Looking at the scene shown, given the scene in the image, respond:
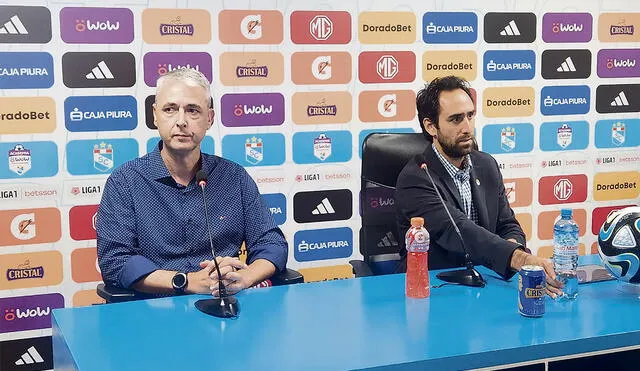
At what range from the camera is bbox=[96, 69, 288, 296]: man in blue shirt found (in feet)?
8.86

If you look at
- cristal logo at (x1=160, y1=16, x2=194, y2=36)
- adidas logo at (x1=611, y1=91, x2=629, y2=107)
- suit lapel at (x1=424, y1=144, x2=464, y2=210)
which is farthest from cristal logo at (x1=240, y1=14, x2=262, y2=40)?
adidas logo at (x1=611, y1=91, x2=629, y2=107)

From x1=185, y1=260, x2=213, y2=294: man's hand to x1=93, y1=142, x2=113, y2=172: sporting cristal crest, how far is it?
1.21m

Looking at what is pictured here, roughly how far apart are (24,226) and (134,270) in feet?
3.44

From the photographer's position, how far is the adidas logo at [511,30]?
410cm

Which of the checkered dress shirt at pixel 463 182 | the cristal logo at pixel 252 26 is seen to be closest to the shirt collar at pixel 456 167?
the checkered dress shirt at pixel 463 182

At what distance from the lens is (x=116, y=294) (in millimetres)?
2473

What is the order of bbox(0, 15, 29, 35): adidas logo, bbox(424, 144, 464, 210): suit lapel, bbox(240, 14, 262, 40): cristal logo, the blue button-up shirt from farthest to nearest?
bbox(240, 14, 262, 40): cristal logo, bbox(0, 15, 29, 35): adidas logo, bbox(424, 144, 464, 210): suit lapel, the blue button-up shirt

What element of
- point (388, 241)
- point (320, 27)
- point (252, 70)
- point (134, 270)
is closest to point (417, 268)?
point (388, 241)

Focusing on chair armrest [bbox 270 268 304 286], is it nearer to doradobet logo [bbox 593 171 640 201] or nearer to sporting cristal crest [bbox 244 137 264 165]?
sporting cristal crest [bbox 244 137 264 165]

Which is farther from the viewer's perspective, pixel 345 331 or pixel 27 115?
pixel 27 115

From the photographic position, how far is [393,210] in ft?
10.1

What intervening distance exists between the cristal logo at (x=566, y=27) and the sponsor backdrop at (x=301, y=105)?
1cm

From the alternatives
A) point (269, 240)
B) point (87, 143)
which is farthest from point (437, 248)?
point (87, 143)

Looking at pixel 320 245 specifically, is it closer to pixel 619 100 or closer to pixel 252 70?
pixel 252 70
